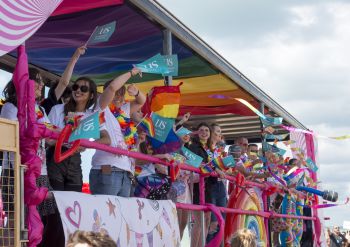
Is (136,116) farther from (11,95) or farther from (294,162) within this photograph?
(294,162)

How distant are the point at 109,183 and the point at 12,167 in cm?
154

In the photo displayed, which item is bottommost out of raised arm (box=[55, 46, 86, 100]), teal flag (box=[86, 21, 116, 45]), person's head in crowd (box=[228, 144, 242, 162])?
person's head in crowd (box=[228, 144, 242, 162])

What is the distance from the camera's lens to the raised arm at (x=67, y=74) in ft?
16.9

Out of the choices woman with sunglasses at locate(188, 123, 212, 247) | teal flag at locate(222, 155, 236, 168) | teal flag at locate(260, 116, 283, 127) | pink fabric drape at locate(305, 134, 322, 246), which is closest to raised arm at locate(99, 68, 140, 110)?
teal flag at locate(222, 155, 236, 168)

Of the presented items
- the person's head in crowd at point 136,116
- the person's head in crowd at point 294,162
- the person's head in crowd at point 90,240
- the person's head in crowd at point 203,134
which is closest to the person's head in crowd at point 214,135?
the person's head in crowd at point 203,134

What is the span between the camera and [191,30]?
7.06m

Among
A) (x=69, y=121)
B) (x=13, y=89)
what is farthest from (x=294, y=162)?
(x=13, y=89)

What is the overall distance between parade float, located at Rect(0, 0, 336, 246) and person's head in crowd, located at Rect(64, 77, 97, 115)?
552 millimetres

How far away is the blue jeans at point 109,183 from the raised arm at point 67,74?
743mm

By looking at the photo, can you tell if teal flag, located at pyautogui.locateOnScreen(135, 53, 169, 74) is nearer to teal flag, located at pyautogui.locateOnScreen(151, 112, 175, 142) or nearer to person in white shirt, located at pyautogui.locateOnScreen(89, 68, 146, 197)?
person in white shirt, located at pyautogui.locateOnScreen(89, 68, 146, 197)

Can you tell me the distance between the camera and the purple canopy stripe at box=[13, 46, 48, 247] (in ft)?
12.5

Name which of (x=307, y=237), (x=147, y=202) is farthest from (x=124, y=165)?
(x=307, y=237)

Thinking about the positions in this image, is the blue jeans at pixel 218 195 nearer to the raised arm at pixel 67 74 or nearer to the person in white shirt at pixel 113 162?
the person in white shirt at pixel 113 162

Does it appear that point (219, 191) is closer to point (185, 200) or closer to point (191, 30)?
point (185, 200)
